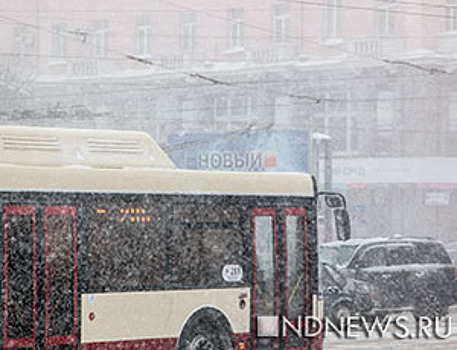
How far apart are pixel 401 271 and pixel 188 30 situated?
2837 cm

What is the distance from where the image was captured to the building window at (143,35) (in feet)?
167

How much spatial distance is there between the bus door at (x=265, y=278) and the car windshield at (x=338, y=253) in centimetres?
675

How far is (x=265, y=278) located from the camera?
16.2m

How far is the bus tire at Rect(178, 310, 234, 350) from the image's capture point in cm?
1535

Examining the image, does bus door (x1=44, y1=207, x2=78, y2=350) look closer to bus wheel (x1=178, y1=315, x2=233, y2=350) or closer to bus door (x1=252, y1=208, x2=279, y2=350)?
bus wheel (x1=178, y1=315, x2=233, y2=350)

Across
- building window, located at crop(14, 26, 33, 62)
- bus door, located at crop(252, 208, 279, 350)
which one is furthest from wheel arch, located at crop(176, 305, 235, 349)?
building window, located at crop(14, 26, 33, 62)

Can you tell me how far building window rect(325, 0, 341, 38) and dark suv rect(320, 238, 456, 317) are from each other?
2326cm

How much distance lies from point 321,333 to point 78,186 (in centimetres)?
430

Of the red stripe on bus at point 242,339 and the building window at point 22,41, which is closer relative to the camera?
the red stripe on bus at point 242,339

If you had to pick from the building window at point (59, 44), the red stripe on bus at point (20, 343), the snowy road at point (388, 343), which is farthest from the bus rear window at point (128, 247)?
the building window at point (59, 44)

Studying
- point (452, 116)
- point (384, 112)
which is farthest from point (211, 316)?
point (384, 112)

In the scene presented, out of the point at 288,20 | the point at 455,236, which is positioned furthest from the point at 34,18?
the point at 455,236

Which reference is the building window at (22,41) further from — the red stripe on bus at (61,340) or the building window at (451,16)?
the red stripe on bus at (61,340)

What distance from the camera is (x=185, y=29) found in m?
49.8
